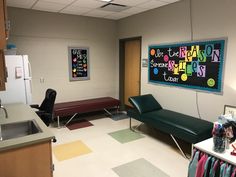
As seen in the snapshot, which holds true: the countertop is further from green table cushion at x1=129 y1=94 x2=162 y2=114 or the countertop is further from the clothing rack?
green table cushion at x1=129 y1=94 x2=162 y2=114

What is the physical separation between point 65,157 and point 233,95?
2.88 meters

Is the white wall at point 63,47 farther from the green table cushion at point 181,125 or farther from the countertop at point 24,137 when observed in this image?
the green table cushion at point 181,125

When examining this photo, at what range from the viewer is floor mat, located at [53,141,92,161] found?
304 cm

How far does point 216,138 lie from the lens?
6.10 ft

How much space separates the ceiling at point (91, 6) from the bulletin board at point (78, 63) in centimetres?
94

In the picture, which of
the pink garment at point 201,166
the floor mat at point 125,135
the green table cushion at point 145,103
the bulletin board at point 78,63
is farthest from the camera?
the bulletin board at point 78,63

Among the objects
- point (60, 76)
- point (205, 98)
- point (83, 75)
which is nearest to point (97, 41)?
point (83, 75)

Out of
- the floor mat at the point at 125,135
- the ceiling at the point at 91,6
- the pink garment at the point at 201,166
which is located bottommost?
the floor mat at the point at 125,135

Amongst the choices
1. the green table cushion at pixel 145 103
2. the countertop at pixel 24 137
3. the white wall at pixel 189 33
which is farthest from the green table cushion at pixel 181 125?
the countertop at pixel 24 137

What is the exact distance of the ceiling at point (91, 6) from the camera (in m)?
3.71

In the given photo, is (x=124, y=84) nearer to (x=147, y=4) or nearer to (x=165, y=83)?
(x=165, y=83)

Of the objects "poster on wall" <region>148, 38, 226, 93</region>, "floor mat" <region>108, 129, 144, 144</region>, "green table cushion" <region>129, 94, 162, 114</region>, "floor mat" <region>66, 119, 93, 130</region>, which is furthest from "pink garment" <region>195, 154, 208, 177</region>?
"floor mat" <region>66, 119, 93, 130</region>

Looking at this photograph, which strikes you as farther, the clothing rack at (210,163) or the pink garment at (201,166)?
the pink garment at (201,166)

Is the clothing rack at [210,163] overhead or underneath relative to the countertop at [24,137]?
underneath
